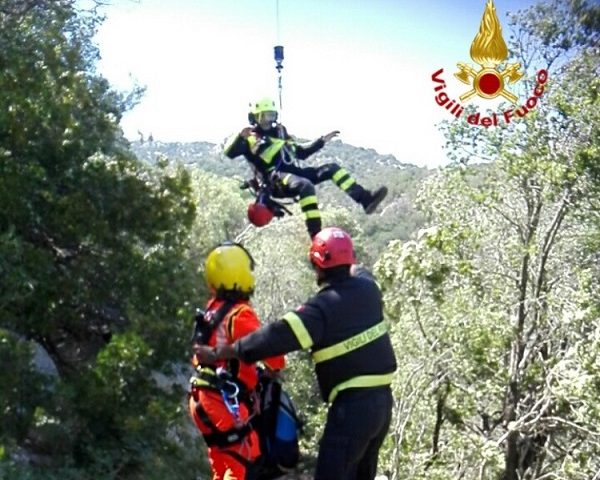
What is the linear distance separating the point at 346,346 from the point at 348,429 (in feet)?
1.38

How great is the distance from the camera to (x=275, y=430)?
185 inches

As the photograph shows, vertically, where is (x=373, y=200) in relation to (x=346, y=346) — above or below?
above

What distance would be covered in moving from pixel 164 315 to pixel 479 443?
16.0 feet

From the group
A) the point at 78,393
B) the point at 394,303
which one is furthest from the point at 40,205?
the point at 394,303

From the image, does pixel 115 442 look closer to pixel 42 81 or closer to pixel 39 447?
pixel 39 447

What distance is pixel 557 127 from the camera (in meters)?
10.9

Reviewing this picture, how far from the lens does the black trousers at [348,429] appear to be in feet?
13.7

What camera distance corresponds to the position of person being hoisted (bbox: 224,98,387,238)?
7.15m

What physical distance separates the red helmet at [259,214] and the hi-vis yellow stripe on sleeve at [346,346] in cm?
312

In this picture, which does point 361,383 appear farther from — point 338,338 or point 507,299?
point 507,299

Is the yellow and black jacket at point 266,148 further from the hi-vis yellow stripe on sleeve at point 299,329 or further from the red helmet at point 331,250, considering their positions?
the hi-vis yellow stripe on sleeve at point 299,329

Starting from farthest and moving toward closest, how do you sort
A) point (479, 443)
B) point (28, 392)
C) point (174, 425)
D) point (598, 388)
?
point (479, 443) → point (598, 388) → point (174, 425) → point (28, 392)

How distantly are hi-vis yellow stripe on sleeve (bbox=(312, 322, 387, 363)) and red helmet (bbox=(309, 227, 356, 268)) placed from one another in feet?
1.25

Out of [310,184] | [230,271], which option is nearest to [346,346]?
[230,271]
